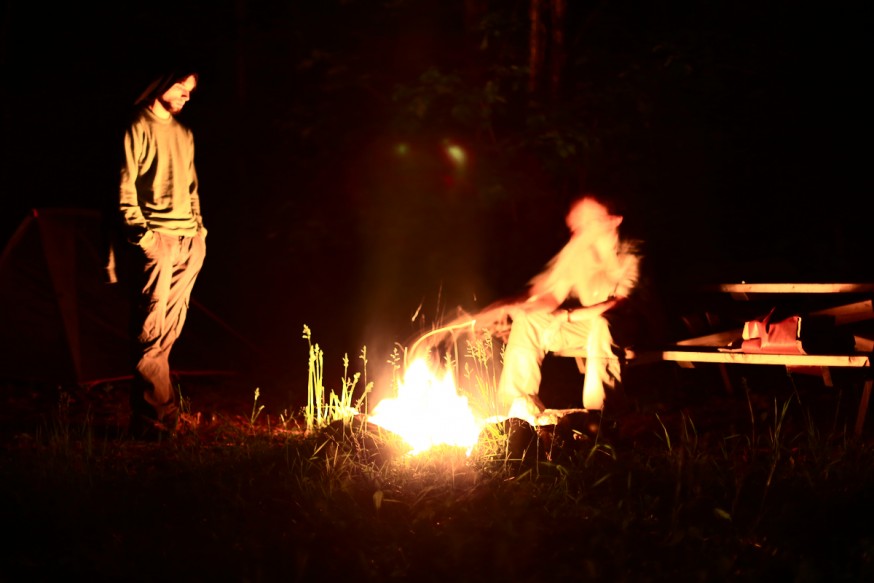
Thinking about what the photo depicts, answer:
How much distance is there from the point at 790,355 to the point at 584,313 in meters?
1.29

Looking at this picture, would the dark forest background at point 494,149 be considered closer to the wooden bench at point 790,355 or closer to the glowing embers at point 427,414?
the wooden bench at point 790,355

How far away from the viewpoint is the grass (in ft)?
11.0

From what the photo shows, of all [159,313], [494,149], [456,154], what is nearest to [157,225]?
[159,313]

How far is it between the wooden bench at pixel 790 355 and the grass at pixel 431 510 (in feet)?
1.89

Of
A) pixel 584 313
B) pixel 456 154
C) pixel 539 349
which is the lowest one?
pixel 539 349

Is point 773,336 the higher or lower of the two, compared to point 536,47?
lower

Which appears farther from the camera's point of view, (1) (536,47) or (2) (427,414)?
(1) (536,47)

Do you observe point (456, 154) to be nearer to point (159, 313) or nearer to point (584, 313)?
point (584, 313)

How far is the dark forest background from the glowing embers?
2.08 meters

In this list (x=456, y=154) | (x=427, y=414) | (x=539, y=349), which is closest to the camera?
(x=427, y=414)

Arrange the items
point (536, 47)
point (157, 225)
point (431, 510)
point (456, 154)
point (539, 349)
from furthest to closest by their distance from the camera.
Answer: point (456, 154)
point (536, 47)
point (539, 349)
point (157, 225)
point (431, 510)

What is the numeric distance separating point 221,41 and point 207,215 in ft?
6.82

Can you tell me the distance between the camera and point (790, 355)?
17.1 ft

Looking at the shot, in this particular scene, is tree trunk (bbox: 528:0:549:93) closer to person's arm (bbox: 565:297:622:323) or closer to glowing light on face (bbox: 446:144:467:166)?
glowing light on face (bbox: 446:144:467:166)
